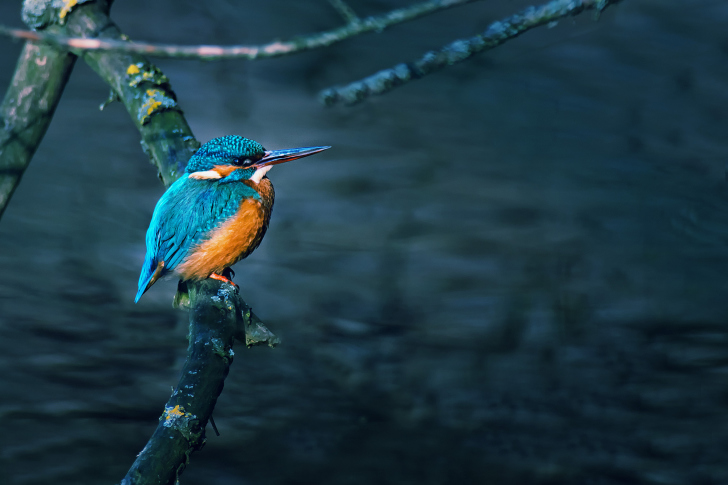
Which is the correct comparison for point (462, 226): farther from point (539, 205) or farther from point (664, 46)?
point (664, 46)

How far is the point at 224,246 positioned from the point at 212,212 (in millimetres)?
82

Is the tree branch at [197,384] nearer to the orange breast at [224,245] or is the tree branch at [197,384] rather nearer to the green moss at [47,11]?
the orange breast at [224,245]

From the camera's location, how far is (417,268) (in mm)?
2240

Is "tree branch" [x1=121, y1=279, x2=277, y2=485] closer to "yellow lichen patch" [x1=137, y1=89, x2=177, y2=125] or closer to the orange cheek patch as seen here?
the orange cheek patch

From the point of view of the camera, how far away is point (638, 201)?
214 cm

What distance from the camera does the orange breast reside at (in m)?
1.35

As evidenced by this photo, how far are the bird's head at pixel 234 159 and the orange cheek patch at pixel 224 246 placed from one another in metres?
0.08

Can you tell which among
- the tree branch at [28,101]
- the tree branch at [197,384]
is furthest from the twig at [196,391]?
the tree branch at [28,101]

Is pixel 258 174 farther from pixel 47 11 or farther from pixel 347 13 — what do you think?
pixel 347 13

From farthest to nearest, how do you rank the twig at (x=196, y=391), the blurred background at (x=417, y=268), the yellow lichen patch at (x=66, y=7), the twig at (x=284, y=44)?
the blurred background at (x=417, y=268) < the yellow lichen patch at (x=66, y=7) < the twig at (x=196, y=391) < the twig at (x=284, y=44)

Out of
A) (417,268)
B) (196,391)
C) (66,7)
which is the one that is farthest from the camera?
(417,268)

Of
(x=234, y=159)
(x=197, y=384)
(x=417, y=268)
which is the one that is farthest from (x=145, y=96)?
(x=417, y=268)

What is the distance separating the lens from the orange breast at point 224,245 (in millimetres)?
1351

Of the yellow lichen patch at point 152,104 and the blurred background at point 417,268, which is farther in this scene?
the blurred background at point 417,268
